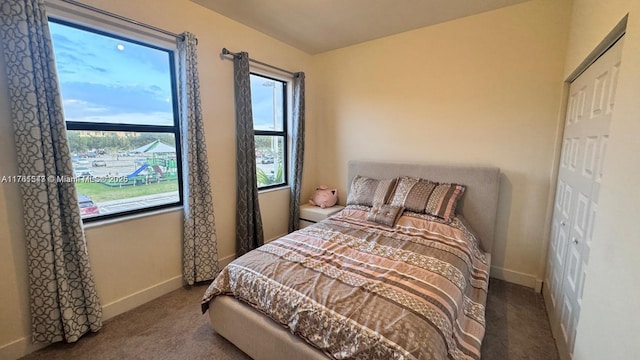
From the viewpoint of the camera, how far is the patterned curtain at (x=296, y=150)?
3285 mm

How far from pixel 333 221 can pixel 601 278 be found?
1829 mm

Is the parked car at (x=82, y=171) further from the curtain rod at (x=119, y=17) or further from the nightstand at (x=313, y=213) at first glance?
the nightstand at (x=313, y=213)

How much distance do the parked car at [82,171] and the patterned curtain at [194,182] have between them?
25.1 inches

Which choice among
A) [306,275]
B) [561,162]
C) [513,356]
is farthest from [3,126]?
[561,162]

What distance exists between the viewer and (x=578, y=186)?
163 centimetres

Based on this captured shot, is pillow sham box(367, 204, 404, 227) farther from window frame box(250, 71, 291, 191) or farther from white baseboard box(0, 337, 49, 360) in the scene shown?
white baseboard box(0, 337, 49, 360)

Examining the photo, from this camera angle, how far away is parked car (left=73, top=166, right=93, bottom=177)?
1.87m

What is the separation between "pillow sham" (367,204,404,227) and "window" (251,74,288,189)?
1418mm

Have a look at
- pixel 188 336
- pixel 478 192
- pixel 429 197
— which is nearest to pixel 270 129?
pixel 429 197

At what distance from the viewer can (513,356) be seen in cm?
165

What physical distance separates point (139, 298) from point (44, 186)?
1.12 m

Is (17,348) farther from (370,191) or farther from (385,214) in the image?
(370,191)

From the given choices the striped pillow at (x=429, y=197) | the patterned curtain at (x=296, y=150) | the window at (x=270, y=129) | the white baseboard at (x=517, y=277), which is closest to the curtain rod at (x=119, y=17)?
the window at (x=270, y=129)

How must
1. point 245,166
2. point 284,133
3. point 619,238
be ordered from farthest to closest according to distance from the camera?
point 284,133 → point 245,166 → point 619,238
